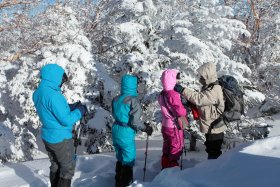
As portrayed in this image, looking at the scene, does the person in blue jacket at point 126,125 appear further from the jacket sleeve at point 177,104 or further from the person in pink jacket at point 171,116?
the jacket sleeve at point 177,104

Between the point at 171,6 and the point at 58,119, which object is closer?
the point at 58,119

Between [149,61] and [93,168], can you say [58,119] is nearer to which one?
[93,168]

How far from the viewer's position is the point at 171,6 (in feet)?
34.7

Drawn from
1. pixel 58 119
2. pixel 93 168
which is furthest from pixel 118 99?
pixel 93 168

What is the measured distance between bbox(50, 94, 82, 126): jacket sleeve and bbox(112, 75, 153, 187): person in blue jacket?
87 centimetres

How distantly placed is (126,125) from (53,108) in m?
1.25

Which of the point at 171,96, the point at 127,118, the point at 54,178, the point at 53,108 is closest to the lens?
the point at 53,108

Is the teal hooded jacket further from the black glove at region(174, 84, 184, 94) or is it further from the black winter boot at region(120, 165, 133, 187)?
the black glove at region(174, 84, 184, 94)

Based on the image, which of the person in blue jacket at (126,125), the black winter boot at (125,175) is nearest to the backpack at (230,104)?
→ the person in blue jacket at (126,125)

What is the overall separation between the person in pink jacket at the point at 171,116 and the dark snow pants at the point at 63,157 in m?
1.69

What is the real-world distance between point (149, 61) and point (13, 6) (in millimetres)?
4858

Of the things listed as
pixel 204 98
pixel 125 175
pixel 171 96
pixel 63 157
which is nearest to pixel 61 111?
pixel 63 157

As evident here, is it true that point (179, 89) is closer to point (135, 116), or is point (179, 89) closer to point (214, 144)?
point (135, 116)

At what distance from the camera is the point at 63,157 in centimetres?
506
